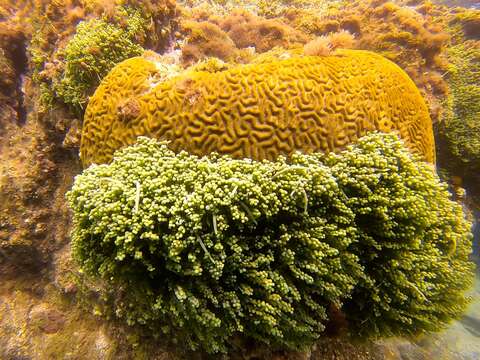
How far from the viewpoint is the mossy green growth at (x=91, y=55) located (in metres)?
4.96

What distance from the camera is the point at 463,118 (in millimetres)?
7875

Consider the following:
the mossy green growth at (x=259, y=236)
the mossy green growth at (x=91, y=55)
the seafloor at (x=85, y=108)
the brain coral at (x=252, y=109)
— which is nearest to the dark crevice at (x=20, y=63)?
the seafloor at (x=85, y=108)

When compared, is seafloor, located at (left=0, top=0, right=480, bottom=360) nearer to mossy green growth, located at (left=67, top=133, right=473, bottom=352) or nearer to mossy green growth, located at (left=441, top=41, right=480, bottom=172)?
mossy green growth, located at (left=441, top=41, right=480, bottom=172)

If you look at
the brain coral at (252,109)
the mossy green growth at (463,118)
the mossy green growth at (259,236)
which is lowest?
the mossy green growth at (259,236)

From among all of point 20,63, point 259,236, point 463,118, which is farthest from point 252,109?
point 463,118

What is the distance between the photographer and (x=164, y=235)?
2.86 meters

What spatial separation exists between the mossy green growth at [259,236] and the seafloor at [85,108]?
0.92 metres

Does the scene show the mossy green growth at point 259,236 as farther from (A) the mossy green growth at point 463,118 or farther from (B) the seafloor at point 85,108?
(A) the mossy green growth at point 463,118

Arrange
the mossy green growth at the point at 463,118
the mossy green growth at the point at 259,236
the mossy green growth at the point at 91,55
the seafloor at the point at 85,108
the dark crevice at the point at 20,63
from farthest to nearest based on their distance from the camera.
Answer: the mossy green growth at the point at 463,118, the dark crevice at the point at 20,63, the mossy green growth at the point at 91,55, the seafloor at the point at 85,108, the mossy green growth at the point at 259,236

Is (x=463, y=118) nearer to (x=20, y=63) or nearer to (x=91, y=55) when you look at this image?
(x=91, y=55)

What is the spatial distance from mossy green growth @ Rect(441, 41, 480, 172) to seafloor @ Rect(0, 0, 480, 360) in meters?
0.03

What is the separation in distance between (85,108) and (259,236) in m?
4.47

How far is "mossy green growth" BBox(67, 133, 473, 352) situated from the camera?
295 centimetres

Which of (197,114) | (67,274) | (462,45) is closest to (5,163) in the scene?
(67,274)
